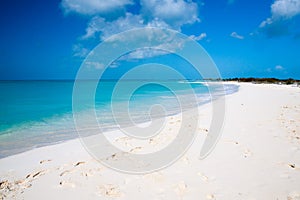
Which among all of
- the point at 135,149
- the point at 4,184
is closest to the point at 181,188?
the point at 135,149

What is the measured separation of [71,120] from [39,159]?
4860mm

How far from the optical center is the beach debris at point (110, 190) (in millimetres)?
2848

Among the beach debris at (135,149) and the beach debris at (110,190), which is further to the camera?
the beach debris at (135,149)

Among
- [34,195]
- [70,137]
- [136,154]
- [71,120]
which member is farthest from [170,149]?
[71,120]

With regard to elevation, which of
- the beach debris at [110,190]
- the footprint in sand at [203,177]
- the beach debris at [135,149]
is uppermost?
the beach debris at [135,149]

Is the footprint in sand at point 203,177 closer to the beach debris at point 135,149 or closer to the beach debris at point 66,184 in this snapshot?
the beach debris at point 135,149

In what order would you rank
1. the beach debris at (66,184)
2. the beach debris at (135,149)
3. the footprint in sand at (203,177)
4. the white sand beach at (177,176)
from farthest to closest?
the beach debris at (135,149), the footprint in sand at (203,177), the beach debris at (66,184), the white sand beach at (177,176)

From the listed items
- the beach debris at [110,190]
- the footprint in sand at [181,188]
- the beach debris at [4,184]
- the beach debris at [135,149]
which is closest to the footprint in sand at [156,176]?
the footprint in sand at [181,188]

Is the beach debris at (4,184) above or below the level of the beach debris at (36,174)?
below

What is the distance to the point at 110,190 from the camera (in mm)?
2955

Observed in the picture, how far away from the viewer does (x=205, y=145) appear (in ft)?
15.6

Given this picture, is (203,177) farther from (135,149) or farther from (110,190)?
(135,149)

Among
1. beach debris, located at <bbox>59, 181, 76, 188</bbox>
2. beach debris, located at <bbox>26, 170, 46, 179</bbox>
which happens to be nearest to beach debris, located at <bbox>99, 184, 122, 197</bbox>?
beach debris, located at <bbox>59, 181, 76, 188</bbox>

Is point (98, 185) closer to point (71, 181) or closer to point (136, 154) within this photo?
point (71, 181)
